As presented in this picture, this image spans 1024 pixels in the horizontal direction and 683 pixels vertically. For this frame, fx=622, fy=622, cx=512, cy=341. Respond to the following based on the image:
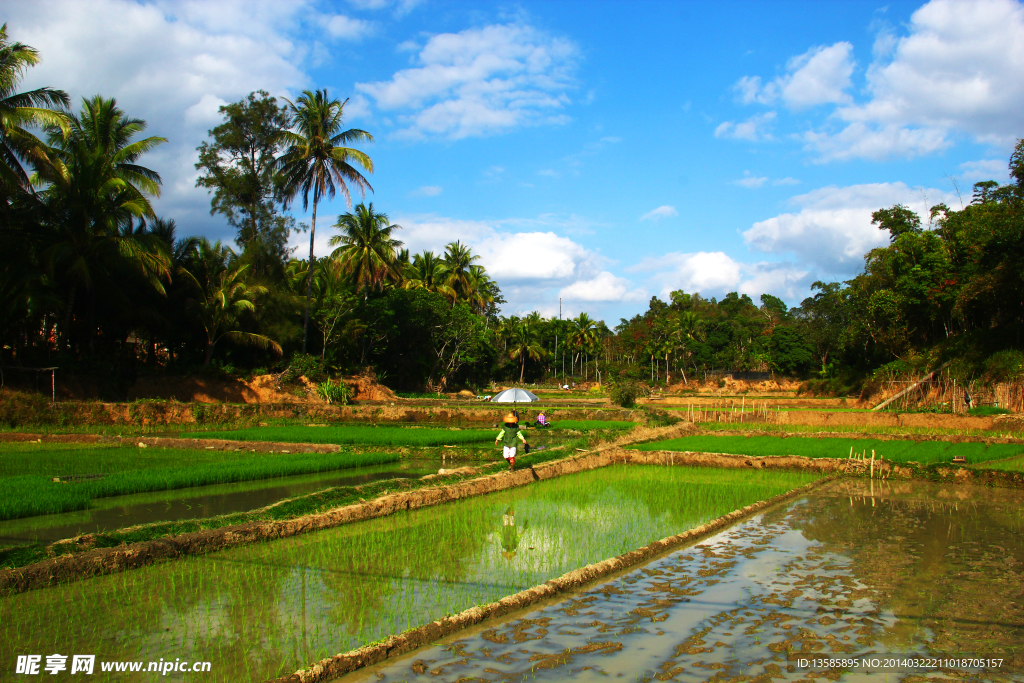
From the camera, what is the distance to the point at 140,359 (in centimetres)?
2823

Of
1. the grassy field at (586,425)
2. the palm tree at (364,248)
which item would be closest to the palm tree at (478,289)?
the palm tree at (364,248)

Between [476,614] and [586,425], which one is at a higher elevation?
[476,614]

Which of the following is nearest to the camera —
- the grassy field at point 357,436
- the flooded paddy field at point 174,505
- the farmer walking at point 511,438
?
the flooded paddy field at point 174,505

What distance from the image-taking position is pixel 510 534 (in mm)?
7715

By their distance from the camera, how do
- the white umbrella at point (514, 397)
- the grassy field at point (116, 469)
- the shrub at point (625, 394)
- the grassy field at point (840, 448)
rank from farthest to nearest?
the shrub at point (625, 394) < the white umbrella at point (514, 397) < the grassy field at point (840, 448) < the grassy field at point (116, 469)

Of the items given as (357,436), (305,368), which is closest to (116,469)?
(357,436)

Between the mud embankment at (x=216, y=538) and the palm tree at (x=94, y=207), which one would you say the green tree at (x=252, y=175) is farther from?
the mud embankment at (x=216, y=538)

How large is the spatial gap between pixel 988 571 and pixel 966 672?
9.75 ft

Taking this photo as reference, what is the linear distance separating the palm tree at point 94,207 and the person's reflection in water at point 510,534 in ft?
60.8

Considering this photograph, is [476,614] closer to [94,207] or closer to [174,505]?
[174,505]

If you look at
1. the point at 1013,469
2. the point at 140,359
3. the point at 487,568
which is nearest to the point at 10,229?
the point at 140,359

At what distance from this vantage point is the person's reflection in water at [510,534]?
689 centimetres

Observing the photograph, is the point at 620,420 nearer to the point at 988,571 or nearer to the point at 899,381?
the point at 899,381

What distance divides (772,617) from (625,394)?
24.5m
